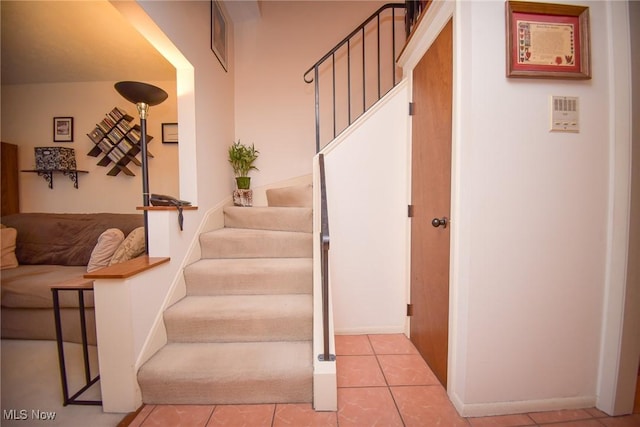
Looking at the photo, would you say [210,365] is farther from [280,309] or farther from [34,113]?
[34,113]

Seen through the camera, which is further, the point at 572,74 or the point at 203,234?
the point at 203,234

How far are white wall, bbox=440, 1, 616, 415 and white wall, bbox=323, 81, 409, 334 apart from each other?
687 millimetres

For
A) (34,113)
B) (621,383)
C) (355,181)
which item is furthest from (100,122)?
(621,383)

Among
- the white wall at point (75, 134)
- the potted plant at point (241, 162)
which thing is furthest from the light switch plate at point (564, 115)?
the white wall at point (75, 134)

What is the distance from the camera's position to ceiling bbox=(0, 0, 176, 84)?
185 cm

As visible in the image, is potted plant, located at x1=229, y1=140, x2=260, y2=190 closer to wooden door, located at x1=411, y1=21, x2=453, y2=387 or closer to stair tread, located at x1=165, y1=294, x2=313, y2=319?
stair tread, located at x1=165, y1=294, x2=313, y2=319

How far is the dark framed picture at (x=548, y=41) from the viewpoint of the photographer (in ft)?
3.80

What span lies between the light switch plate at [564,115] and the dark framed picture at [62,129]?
4525mm

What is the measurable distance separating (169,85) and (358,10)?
2.48 m

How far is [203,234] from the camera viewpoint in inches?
80.2

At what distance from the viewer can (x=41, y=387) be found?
4.51 feet

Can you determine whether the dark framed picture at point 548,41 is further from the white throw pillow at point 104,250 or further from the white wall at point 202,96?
the white throw pillow at point 104,250

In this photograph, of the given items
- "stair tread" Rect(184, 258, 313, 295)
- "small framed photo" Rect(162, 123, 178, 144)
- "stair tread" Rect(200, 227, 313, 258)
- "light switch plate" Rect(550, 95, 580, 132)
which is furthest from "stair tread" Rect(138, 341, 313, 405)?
"small framed photo" Rect(162, 123, 178, 144)

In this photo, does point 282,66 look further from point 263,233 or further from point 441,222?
point 441,222
